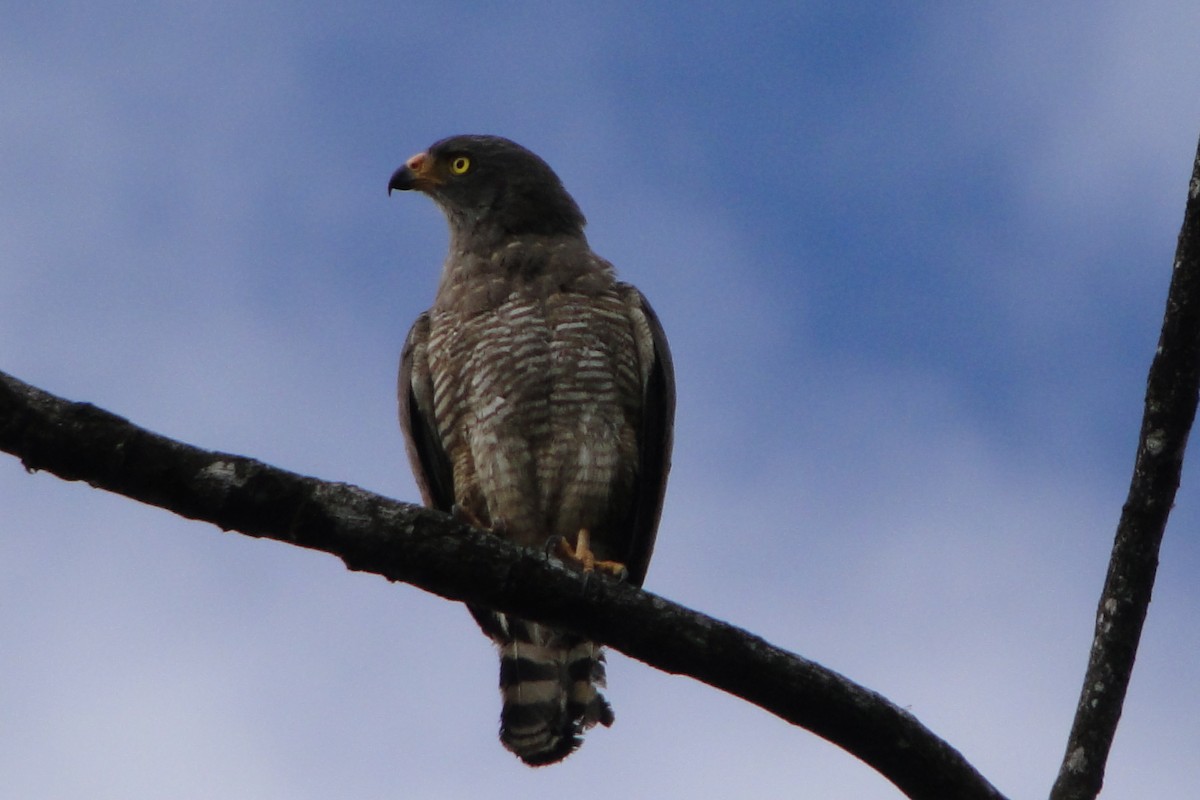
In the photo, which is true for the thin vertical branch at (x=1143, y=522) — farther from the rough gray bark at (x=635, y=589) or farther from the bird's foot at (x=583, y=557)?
the bird's foot at (x=583, y=557)

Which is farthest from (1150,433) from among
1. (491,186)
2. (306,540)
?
(491,186)

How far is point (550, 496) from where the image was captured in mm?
6844

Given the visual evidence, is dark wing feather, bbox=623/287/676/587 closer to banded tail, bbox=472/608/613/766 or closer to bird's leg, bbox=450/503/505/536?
banded tail, bbox=472/608/613/766

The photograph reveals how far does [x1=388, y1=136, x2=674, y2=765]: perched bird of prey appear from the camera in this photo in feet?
22.0

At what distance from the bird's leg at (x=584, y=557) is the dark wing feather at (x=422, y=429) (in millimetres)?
915

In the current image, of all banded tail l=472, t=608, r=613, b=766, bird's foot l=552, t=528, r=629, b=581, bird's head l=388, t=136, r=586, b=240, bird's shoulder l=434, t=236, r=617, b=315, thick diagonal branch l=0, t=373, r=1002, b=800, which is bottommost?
thick diagonal branch l=0, t=373, r=1002, b=800

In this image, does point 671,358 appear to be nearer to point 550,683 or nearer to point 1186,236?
point 550,683

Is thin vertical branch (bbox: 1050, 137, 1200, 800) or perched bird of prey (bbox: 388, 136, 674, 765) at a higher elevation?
perched bird of prey (bbox: 388, 136, 674, 765)

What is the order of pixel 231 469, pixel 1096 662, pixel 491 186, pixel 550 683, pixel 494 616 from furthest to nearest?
pixel 491 186
pixel 494 616
pixel 550 683
pixel 1096 662
pixel 231 469

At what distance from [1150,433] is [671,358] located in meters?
3.36

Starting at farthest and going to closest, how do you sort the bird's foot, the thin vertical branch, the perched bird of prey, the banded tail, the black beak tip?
the black beak tip < the perched bird of prey < the banded tail < the bird's foot < the thin vertical branch

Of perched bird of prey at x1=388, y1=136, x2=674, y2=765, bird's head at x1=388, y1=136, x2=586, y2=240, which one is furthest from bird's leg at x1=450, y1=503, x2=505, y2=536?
bird's head at x1=388, y1=136, x2=586, y2=240

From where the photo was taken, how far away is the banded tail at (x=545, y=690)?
6.33m

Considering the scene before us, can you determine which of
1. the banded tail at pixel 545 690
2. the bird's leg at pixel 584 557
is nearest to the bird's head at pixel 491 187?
the bird's leg at pixel 584 557
